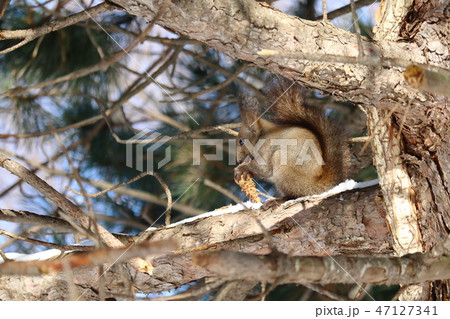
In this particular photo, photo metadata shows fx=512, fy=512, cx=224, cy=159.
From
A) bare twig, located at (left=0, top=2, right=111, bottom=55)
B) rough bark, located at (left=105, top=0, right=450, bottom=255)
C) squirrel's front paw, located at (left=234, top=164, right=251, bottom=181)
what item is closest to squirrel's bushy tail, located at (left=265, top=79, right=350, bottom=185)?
squirrel's front paw, located at (left=234, top=164, right=251, bottom=181)

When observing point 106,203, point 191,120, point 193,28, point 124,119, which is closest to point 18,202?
point 106,203

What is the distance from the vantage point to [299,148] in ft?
5.83

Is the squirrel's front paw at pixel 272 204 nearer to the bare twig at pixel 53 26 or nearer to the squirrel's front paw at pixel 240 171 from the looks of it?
the squirrel's front paw at pixel 240 171

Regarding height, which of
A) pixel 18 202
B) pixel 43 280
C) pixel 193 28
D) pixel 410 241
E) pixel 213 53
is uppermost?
pixel 213 53

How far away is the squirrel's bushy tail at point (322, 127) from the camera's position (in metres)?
1.73

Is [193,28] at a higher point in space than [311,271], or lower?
higher

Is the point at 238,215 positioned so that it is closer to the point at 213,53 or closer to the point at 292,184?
the point at 292,184

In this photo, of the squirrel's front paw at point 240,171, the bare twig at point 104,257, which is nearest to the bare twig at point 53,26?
the bare twig at point 104,257

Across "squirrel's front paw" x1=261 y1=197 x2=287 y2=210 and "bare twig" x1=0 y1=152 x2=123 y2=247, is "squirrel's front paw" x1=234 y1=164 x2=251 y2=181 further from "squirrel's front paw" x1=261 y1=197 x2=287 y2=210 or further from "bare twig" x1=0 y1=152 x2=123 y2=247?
"bare twig" x1=0 y1=152 x2=123 y2=247

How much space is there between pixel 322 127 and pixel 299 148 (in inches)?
4.2

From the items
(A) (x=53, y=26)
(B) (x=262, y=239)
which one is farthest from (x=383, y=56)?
(A) (x=53, y=26)

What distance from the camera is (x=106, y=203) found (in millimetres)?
2426

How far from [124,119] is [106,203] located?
0.42m

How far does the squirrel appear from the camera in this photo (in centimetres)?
173
